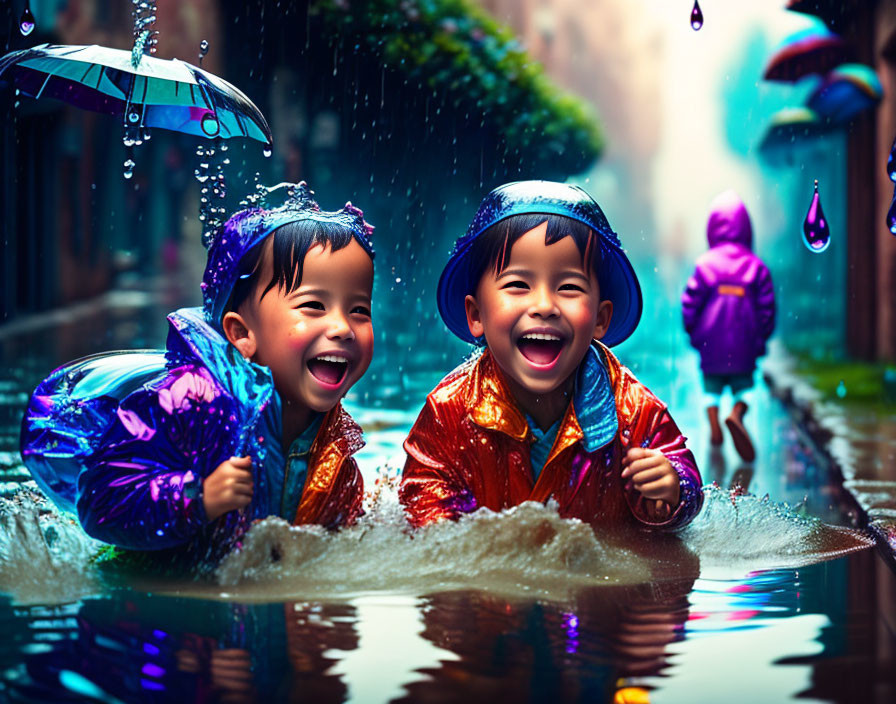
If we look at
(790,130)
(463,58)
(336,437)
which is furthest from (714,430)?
(790,130)

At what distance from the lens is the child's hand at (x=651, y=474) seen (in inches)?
154

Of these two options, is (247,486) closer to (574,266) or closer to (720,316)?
(574,266)

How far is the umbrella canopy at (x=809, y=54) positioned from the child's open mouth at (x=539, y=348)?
10.2 m

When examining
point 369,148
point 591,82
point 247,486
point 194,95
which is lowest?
point 247,486

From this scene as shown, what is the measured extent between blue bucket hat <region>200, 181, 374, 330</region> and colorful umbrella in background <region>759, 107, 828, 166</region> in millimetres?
11971

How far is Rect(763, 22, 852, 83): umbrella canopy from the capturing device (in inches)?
518

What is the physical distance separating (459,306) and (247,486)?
1158 millimetres

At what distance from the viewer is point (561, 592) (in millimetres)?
3475

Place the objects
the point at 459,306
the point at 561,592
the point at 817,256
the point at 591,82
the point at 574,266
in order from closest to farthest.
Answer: the point at 561,592, the point at 574,266, the point at 459,306, the point at 817,256, the point at 591,82

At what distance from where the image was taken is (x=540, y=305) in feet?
12.8

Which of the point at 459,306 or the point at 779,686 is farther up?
the point at 459,306

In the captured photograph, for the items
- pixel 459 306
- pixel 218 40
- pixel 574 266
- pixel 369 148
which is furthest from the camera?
pixel 218 40

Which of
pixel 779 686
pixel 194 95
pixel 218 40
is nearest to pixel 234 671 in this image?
pixel 779 686

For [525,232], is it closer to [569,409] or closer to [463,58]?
[569,409]
